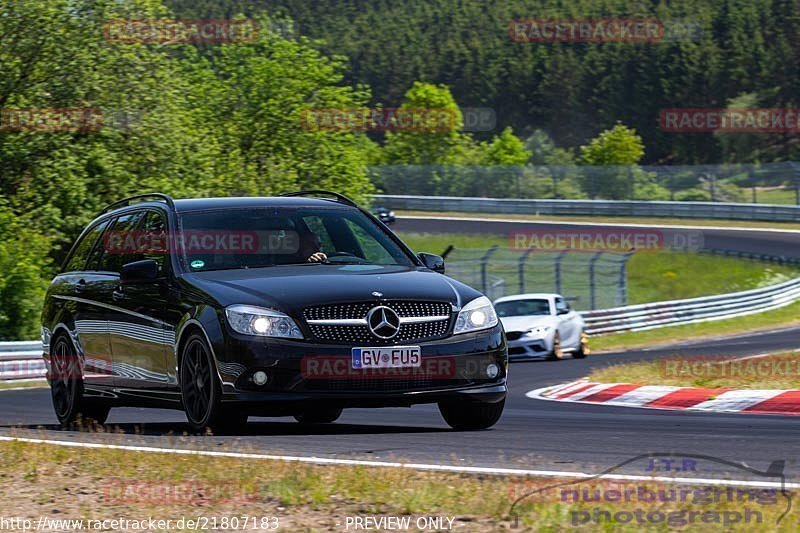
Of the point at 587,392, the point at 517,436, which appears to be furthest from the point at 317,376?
the point at 587,392

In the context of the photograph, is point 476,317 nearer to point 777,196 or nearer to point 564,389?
point 564,389

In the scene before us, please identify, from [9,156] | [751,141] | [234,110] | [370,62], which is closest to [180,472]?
[9,156]

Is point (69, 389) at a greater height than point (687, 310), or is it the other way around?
point (69, 389)

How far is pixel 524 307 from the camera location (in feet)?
82.2

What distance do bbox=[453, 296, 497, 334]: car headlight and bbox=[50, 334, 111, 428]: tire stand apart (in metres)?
3.34

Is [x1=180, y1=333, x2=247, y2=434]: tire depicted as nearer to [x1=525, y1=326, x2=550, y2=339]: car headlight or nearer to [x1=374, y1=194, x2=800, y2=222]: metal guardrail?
[x1=525, y1=326, x2=550, y2=339]: car headlight

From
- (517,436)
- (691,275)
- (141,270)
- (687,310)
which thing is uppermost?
(141,270)

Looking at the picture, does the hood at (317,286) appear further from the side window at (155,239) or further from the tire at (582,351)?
the tire at (582,351)

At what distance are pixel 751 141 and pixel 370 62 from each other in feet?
160

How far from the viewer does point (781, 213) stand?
→ 180ft

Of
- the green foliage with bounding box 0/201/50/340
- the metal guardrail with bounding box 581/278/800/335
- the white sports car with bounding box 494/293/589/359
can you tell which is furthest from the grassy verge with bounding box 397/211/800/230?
the green foliage with bounding box 0/201/50/340

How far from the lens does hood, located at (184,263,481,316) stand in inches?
324

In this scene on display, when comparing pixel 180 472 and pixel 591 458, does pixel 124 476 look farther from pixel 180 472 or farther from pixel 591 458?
pixel 591 458

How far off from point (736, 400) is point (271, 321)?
508 centimetres
